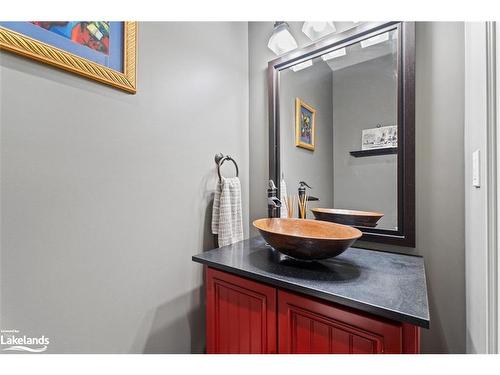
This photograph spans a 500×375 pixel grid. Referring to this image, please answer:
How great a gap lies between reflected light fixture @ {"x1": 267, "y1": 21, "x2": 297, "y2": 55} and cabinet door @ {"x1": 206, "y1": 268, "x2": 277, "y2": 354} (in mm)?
1318

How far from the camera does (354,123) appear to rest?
1166 millimetres

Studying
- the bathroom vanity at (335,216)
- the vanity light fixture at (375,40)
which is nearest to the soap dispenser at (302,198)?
the bathroom vanity at (335,216)

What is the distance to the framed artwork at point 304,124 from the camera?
1.34m

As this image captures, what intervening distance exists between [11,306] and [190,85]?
3.66ft

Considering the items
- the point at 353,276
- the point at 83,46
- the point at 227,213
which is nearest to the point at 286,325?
the point at 353,276

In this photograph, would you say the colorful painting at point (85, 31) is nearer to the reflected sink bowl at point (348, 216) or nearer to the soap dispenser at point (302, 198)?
the soap dispenser at point (302, 198)

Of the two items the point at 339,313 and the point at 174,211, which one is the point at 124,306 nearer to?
the point at 174,211

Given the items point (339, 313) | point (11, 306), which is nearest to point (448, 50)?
point (339, 313)

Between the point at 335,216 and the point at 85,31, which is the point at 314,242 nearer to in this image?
the point at 335,216

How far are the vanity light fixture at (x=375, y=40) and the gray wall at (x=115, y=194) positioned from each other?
0.78 meters

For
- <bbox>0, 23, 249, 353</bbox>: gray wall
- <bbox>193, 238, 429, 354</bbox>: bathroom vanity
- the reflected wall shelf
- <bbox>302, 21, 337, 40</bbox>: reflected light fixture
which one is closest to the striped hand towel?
<bbox>0, 23, 249, 353</bbox>: gray wall

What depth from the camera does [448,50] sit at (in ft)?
3.01

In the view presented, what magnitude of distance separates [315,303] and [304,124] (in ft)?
3.35

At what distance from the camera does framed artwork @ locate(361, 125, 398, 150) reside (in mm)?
1035
